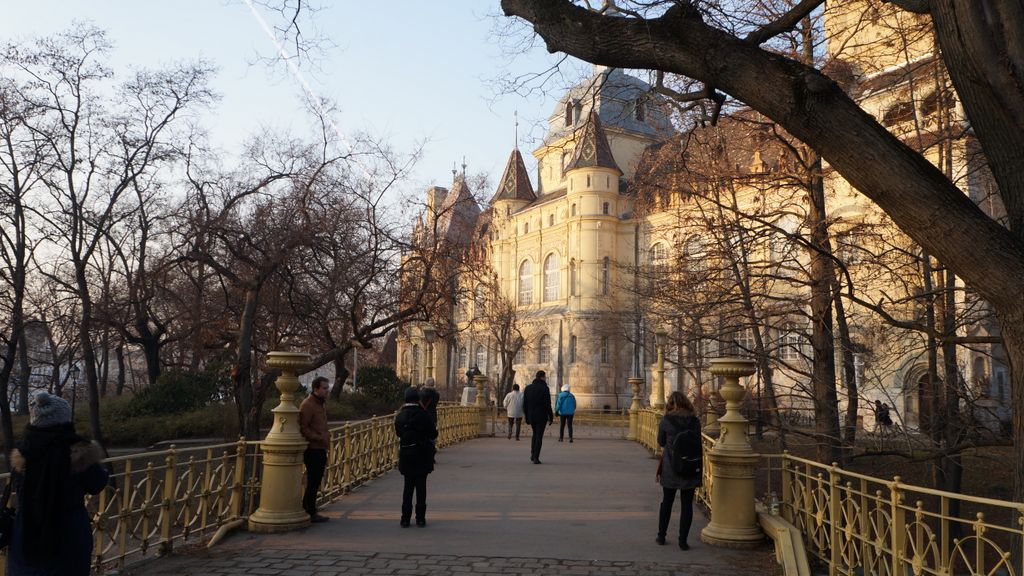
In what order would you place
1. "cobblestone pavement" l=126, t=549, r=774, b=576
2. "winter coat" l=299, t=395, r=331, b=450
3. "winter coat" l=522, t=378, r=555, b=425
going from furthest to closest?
"winter coat" l=522, t=378, r=555, b=425
"winter coat" l=299, t=395, r=331, b=450
"cobblestone pavement" l=126, t=549, r=774, b=576

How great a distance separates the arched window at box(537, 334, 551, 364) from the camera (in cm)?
5988

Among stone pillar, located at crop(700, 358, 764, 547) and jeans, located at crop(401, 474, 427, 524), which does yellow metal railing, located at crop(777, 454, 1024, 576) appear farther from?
jeans, located at crop(401, 474, 427, 524)

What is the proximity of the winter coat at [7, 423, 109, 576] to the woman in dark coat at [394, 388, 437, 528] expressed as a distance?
4.30 meters

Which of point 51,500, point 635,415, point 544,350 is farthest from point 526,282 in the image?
point 51,500

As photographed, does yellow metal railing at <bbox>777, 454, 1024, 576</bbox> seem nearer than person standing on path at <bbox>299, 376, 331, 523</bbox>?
Yes

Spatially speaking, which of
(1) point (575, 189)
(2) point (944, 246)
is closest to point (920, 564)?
(2) point (944, 246)

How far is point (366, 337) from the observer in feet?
62.5

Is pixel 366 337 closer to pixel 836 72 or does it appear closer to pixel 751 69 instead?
pixel 836 72

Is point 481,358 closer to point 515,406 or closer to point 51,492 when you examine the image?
point 515,406

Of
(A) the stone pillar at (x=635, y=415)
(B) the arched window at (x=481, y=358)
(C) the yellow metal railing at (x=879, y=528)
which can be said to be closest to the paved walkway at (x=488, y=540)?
(C) the yellow metal railing at (x=879, y=528)

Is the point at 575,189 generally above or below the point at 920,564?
above

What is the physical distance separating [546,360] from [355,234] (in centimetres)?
4220

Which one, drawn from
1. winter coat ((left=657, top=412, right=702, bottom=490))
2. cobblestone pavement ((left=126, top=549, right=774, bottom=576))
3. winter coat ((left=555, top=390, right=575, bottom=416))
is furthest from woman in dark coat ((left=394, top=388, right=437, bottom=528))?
winter coat ((left=555, top=390, right=575, bottom=416))

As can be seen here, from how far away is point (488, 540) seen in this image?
792cm
